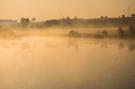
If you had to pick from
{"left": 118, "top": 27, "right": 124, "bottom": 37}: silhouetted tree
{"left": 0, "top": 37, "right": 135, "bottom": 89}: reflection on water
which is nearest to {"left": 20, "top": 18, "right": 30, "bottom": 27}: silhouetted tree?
{"left": 0, "top": 37, "right": 135, "bottom": 89}: reflection on water

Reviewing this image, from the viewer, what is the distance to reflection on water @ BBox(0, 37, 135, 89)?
7.13ft

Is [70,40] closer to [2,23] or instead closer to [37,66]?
[37,66]

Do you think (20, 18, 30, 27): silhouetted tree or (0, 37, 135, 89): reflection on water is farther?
(20, 18, 30, 27): silhouetted tree

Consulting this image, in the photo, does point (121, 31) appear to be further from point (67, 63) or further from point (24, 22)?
point (24, 22)

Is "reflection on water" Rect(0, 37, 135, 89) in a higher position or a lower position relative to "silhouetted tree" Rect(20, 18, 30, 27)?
lower

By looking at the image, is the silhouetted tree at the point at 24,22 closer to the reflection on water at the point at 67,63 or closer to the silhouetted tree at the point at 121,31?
the reflection on water at the point at 67,63

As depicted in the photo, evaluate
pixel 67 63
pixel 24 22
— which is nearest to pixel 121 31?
pixel 67 63

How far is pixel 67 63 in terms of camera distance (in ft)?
7.29

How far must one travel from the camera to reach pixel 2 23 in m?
2.33

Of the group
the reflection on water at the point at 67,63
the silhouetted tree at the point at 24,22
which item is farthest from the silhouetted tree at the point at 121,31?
the silhouetted tree at the point at 24,22

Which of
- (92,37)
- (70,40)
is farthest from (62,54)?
(92,37)

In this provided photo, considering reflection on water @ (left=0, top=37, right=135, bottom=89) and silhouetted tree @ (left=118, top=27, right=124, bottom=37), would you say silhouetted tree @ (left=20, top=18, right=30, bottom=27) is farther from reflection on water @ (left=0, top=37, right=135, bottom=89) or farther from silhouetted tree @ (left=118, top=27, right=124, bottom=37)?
silhouetted tree @ (left=118, top=27, right=124, bottom=37)

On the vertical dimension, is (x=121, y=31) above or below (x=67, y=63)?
above

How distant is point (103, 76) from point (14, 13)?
0.86 meters
